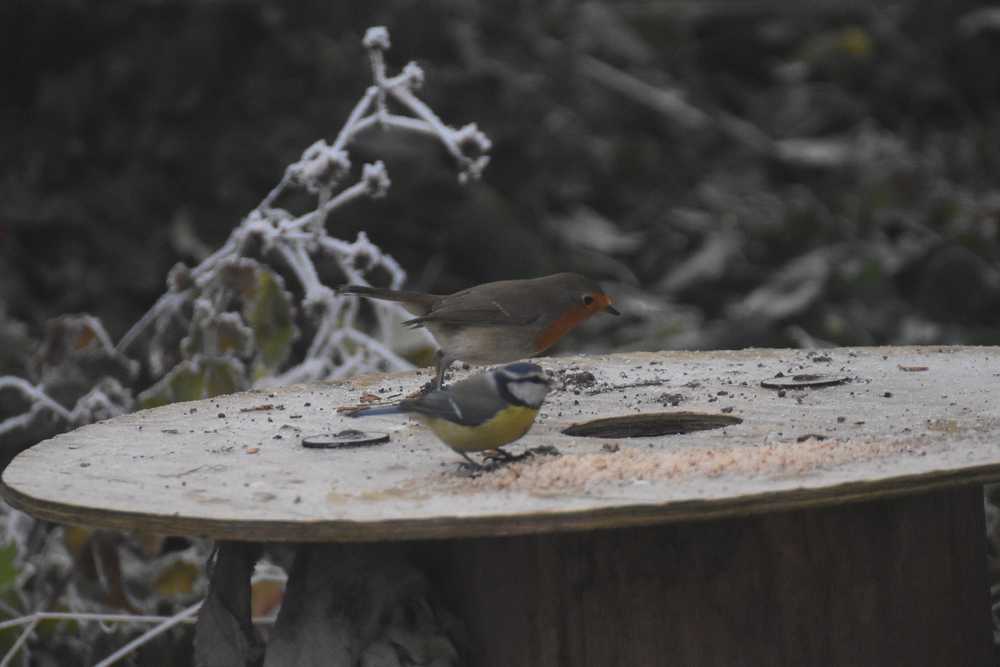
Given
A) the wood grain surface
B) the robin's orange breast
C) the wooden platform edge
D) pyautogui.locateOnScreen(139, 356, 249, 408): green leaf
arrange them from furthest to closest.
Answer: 1. pyautogui.locateOnScreen(139, 356, 249, 408): green leaf
2. the robin's orange breast
3. the wood grain surface
4. the wooden platform edge

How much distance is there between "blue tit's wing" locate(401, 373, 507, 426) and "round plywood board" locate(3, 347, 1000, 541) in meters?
0.10

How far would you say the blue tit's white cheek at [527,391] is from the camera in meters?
2.56

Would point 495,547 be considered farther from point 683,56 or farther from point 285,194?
point 683,56

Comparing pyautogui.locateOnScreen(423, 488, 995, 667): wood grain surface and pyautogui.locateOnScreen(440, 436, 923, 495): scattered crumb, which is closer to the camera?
pyautogui.locateOnScreen(440, 436, 923, 495): scattered crumb

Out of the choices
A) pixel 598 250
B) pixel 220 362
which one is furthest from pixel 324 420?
pixel 598 250

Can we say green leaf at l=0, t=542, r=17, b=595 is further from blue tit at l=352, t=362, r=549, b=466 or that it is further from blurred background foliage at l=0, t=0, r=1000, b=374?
blue tit at l=352, t=362, r=549, b=466

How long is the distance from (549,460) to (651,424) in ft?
2.26

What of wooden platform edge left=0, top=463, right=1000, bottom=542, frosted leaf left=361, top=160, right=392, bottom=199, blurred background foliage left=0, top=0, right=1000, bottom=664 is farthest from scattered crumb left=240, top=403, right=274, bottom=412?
blurred background foliage left=0, top=0, right=1000, bottom=664

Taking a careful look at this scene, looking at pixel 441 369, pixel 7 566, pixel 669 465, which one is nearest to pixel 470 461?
pixel 669 465

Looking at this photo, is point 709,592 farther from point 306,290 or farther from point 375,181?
point 306,290

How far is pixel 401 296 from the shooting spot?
3857 mm

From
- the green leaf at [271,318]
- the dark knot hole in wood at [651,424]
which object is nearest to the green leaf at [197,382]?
the green leaf at [271,318]

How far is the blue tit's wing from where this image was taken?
2514 millimetres

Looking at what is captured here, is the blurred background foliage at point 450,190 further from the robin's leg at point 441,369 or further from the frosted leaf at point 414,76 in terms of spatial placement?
the frosted leaf at point 414,76
